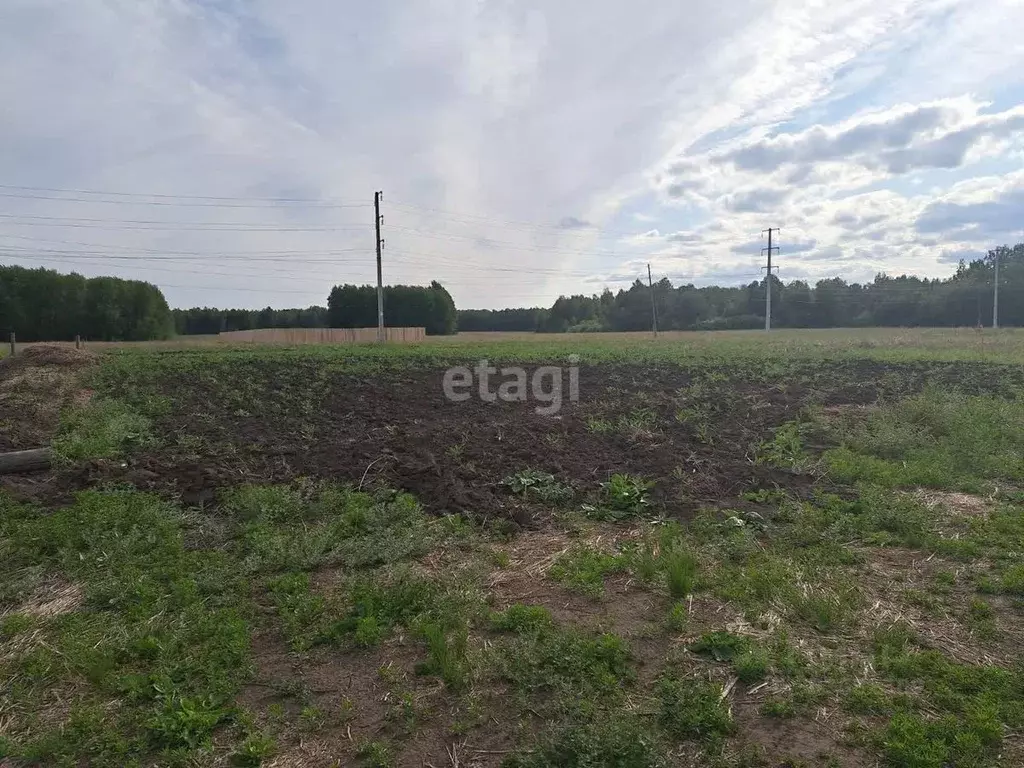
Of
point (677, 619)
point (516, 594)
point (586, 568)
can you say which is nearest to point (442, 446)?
point (586, 568)

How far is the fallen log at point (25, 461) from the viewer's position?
7.23 meters

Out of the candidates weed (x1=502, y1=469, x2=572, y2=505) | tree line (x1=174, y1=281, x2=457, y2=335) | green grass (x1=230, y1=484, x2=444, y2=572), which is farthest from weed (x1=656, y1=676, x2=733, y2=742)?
tree line (x1=174, y1=281, x2=457, y2=335)

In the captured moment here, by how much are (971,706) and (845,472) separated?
173 inches

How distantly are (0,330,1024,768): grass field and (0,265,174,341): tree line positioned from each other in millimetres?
51318

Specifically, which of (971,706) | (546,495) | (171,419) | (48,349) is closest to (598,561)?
(546,495)

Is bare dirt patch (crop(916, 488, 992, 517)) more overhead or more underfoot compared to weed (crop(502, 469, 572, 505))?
more underfoot

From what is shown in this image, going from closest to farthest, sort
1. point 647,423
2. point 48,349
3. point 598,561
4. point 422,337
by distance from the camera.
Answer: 1. point 598,561
2. point 647,423
3. point 48,349
4. point 422,337

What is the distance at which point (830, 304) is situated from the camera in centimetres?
6425

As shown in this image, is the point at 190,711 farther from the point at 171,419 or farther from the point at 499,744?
the point at 171,419

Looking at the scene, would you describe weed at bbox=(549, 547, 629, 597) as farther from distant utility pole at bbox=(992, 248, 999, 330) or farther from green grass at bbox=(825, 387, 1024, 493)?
distant utility pole at bbox=(992, 248, 999, 330)

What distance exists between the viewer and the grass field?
3.01m

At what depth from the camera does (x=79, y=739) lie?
299 cm

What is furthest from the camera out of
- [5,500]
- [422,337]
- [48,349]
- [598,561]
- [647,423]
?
[422,337]

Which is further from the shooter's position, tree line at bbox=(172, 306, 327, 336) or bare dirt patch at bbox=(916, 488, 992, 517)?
tree line at bbox=(172, 306, 327, 336)
